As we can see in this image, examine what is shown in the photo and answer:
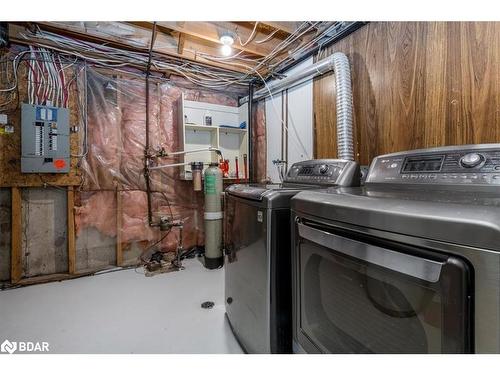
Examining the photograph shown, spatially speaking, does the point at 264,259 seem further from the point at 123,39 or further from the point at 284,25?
the point at 123,39

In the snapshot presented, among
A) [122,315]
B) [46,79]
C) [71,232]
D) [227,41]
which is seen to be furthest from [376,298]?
[46,79]

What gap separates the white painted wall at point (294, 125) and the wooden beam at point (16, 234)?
8.27 feet

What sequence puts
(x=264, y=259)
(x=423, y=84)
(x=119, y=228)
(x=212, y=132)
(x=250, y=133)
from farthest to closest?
(x=212, y=132) → (x=250, y=133) → (x=119, y=228) → (x=423, y=84) → (x=264, y=259)

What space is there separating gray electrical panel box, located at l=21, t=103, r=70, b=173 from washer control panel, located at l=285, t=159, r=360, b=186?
7.54 feet

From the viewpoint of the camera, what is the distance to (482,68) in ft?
4.11

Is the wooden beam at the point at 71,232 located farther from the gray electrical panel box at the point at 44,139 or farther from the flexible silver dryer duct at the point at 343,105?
the flexible silver dryer duct at the point at 343,105

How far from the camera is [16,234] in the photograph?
2365mm

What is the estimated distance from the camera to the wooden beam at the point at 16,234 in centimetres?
236

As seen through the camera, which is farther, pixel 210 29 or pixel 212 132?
pixel 212 132

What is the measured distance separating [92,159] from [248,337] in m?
2.40

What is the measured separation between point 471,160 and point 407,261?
61 centimetres
